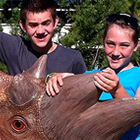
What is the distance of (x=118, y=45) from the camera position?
2.52 m

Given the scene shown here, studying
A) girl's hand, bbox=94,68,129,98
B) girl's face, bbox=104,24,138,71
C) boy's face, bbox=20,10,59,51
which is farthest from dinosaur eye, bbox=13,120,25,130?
boy's face, bbox=20,10,59,51

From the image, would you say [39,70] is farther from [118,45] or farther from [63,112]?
[118,45]

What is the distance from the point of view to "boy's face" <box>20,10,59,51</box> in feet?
10.2

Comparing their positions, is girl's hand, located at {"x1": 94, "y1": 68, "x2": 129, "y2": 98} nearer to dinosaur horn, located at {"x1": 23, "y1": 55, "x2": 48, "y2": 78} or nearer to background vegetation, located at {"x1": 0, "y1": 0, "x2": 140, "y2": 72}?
dinosaur horn, located at {"x1": 23, "y1": 55, "x2": 48, "y2": 78}

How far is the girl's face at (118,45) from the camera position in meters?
2.53

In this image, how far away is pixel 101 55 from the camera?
20.9 ft

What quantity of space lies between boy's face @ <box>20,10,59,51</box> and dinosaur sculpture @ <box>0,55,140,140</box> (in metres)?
0.94

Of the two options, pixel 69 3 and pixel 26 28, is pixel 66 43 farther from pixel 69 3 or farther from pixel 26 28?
pixel 26 28

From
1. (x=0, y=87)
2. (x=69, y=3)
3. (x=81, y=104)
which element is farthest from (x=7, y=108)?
(x=69, y=3)

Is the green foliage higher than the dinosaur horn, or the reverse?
the dinosaur horn

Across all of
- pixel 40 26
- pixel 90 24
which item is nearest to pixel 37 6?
pixel 40 26

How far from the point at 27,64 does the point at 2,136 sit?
1194 millimetres

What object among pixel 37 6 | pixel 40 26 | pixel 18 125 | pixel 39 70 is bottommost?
pixel 18 125

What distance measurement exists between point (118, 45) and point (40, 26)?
85cm
